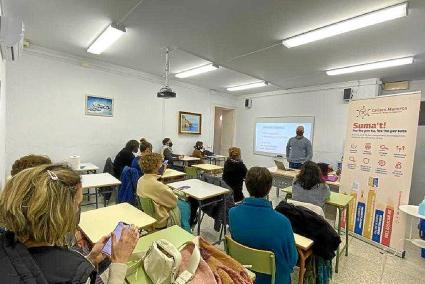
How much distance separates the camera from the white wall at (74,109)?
4.03m

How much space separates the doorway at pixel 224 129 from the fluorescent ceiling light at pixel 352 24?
5.31m

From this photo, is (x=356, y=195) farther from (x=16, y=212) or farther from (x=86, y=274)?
(x=16, y=212)

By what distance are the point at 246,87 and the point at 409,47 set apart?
3.89 m

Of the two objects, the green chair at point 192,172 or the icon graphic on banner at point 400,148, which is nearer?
the icon graphic on banner at point 400,148

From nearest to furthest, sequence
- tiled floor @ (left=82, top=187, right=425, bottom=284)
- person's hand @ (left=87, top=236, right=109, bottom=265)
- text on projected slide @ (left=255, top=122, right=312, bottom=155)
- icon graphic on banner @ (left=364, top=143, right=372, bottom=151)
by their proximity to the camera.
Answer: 1. person's hand @ (left=87, top=236, right=109, bottom=265)
2. tiled floor @ (left=82, top=187, right=425, bottom=284)
3. icon graphic on banner @ (left=364, top=143, right=372, bottom=151)
4. text on projected slide @ (left=255, top=122, right=312, bottom=155)

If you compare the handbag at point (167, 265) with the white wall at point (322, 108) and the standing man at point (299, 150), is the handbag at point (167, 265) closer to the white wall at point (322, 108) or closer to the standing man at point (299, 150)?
the standing man at point (299, 150)

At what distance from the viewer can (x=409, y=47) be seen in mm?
3408

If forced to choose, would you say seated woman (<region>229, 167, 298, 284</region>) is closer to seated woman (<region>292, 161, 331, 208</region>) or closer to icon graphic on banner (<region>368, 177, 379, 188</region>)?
seated woman (<region>292, 161, 331, 208</region>)

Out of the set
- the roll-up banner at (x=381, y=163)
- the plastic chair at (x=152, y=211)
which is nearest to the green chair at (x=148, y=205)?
the plastic chair at (x=152, y=211)

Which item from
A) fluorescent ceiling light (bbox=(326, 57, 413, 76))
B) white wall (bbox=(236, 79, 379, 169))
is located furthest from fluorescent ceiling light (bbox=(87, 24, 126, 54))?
white wall (bbox=(236, 79, 379, 169))

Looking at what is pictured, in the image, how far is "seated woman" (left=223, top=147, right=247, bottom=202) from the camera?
345 cm

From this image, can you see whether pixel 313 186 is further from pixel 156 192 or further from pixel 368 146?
pixel 156 192

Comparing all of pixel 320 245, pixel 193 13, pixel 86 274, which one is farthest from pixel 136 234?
pixel 193 13

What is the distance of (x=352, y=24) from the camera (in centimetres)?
269
